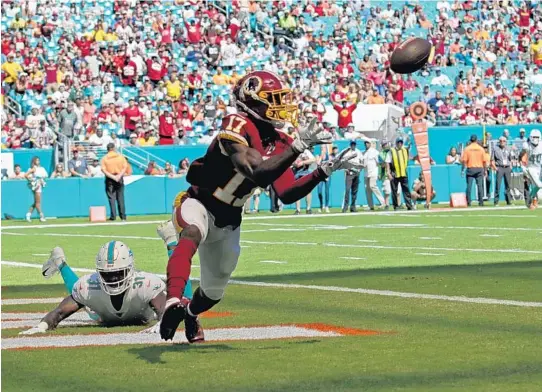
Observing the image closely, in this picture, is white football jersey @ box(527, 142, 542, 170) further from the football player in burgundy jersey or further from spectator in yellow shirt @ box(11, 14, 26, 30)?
the football player in burgundy jersey

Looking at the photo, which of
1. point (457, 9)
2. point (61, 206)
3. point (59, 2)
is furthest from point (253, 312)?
point (457, 9)

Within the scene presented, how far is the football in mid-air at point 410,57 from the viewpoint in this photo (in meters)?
13.2

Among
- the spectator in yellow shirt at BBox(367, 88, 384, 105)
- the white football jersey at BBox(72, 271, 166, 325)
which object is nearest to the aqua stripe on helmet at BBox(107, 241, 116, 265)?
the white football jersey at BBox(72, 271, 166, 325)

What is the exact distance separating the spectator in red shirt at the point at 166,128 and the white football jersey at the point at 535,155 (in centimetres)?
932

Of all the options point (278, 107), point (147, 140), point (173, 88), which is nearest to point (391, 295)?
point (278, 107)

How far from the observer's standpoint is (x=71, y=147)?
105 ft

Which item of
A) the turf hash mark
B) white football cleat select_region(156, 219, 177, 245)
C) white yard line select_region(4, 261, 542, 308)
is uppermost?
white football cleat select_region(156, 219, 177, 245)

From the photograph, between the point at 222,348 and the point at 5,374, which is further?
the point at 222,348

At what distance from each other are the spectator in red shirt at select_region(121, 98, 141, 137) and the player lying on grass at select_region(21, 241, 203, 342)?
2357cm

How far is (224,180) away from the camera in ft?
27.2

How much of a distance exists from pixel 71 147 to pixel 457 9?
1710 centimetres

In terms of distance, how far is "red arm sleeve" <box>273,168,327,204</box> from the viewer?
26.6ft

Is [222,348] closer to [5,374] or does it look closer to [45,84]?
[5,374]

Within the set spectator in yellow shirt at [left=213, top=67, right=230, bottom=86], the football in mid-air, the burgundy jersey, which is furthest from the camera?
spectator in yellow shirt at [left=213, top=67, right=230, bottom=86]
